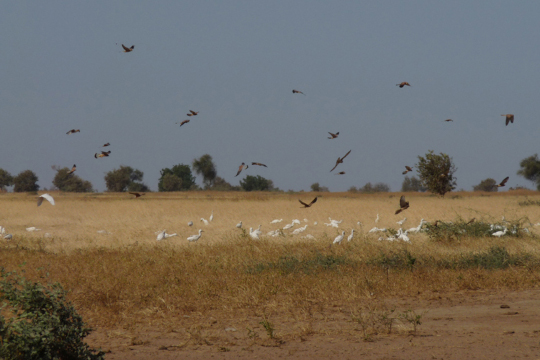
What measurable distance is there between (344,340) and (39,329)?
3.64 m

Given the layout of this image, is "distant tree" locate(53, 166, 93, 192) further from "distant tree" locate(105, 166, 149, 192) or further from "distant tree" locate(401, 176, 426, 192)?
"distant tree" locate(401, 176, 426, 192)

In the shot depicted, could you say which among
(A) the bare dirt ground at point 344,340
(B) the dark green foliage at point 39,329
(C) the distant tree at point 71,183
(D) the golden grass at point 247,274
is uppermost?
(C) the distant tree at point 71,183

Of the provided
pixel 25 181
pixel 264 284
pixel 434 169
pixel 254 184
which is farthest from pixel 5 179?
pixel 264 284

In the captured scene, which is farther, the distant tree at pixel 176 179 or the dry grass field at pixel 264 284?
the distant tree at pixel 176 179

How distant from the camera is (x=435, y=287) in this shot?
1022cm

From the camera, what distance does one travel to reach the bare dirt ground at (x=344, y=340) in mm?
6164

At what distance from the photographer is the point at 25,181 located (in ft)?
277

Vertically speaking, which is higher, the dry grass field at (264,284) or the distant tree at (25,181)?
the distant tree at (25,181)

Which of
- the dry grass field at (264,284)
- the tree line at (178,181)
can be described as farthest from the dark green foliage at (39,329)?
the tree line at (178,181)

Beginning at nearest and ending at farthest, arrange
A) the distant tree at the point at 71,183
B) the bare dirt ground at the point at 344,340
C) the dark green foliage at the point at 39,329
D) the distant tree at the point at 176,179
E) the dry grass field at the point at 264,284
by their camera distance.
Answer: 1. the dark green foliage at the point at 39,329
2. the bare dirt ground at the point at 344,340
3. the dry grass field at the point at 264,284
4. the distant tree at the point at 71,183
5. the distant tree at the point at 176,179

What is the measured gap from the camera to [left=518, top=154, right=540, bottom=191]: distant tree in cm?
6519

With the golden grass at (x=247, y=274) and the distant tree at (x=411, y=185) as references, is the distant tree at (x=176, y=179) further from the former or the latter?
the golden grass at (x=247, y=274)

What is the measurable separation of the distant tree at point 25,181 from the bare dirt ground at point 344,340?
8410 cm

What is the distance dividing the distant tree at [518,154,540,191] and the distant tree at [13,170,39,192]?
7279 cm
